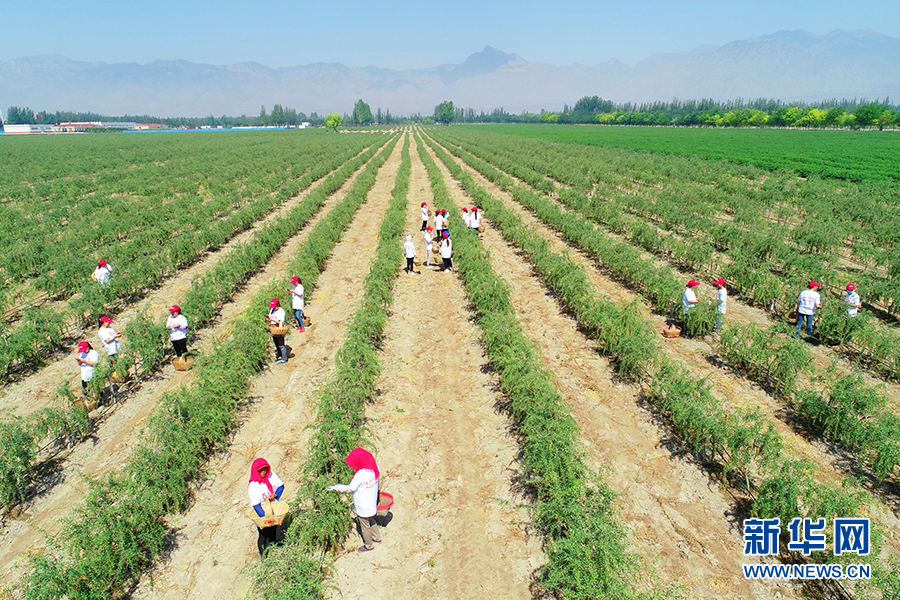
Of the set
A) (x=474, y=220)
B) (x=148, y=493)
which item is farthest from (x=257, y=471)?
(x=474, y=220)

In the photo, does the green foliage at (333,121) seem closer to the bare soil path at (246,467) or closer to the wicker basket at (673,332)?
the bare soil path at (246,467)

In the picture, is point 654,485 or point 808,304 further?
point 808,304

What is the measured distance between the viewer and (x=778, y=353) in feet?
30.8

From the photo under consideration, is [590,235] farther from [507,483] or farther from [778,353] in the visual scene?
[507,483]

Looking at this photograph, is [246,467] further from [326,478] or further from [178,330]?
[178,330]

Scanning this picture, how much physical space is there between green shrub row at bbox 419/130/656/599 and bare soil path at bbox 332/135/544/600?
434mm

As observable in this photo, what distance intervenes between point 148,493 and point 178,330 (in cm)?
524

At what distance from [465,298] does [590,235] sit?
6.52 m

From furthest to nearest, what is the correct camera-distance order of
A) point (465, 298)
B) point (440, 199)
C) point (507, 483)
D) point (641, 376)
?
point (440, 199)
point (465, 298)
point (641, 376)
point (507, 483)

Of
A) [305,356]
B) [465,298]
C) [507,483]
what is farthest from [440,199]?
[507,483]

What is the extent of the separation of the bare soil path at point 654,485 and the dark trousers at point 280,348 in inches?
251

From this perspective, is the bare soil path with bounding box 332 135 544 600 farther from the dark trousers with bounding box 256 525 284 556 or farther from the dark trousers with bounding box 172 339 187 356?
the dark trousers with bounding box 172 339 187 356

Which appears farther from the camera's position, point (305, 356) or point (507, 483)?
point (305, 356)

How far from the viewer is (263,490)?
5.75 metres
